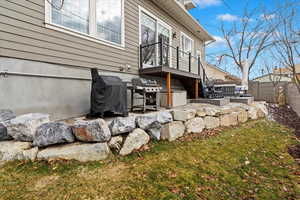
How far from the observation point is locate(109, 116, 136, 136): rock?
9.44 feet

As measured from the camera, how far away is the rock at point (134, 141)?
282cm

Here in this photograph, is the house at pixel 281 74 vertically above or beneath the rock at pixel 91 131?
above

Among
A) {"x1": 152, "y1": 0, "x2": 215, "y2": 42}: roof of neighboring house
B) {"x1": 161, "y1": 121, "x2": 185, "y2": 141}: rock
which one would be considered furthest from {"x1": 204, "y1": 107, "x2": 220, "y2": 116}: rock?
{"x1": 152, "y1": 0, "x2": 215, "y2": 42}: roof of neighboring house

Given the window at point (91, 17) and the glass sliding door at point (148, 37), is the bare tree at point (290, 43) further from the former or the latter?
the window at point (91, 17)

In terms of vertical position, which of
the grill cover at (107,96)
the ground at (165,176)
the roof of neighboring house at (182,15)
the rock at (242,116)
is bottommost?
the ground at (165,176)

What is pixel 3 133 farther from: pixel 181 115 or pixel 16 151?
pixel 181 115

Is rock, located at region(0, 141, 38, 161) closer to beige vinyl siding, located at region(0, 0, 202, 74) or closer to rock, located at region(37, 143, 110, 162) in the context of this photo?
rock, located at region(37, 143, 110, 162)

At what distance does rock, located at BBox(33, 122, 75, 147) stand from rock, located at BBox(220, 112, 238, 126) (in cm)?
428

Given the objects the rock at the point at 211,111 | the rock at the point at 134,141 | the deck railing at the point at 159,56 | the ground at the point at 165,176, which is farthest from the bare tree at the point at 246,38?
the rock at the point at 134,141

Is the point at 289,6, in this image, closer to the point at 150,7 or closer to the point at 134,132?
the point at 150,7

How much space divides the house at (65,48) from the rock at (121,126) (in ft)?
5.64

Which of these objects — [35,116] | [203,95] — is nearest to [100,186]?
[35,116]

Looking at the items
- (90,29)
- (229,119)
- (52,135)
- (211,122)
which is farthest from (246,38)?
(52,135)

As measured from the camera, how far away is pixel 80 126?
261 cm
